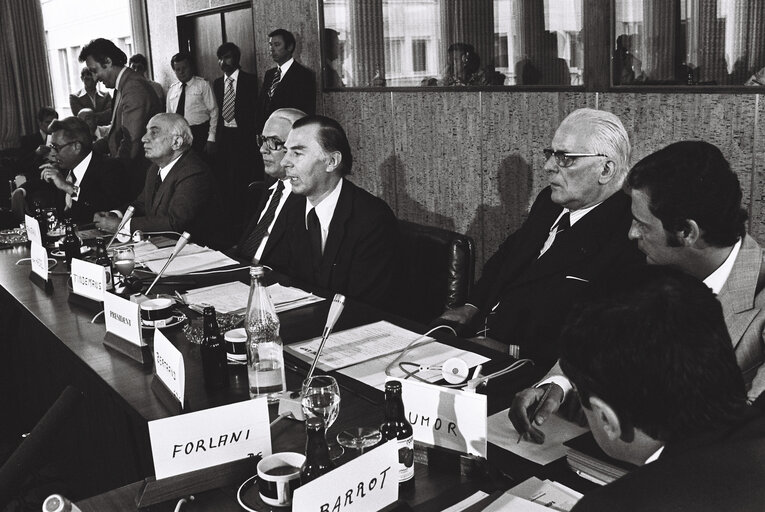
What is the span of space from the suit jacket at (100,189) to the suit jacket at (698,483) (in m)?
3.93

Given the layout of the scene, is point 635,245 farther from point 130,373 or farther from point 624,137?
point 130,373

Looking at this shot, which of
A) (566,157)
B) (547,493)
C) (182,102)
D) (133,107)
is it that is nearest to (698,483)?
(547,493)

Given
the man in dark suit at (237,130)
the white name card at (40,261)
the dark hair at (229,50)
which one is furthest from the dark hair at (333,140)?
the dark hair at (229,50)

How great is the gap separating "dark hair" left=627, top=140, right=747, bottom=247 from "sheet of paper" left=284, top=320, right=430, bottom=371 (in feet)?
2.19

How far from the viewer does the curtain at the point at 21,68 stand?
8.83 meters

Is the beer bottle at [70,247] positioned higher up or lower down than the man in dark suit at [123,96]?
lower down

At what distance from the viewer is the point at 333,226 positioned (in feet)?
8.98

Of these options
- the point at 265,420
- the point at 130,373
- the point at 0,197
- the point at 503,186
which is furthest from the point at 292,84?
the point at 265,420

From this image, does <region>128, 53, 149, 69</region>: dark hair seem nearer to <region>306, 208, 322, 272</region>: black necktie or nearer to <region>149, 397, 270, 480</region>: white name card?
<region>306, 208, 322, 272</region>: black necktie

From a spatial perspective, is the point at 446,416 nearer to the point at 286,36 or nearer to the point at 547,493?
the point at 547,493

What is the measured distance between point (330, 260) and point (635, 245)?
1040 millimetres

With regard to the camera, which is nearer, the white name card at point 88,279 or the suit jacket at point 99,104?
the white name card at point 88,279

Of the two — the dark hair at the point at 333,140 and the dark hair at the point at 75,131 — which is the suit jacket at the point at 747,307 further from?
the dark hair at the point at 75,131

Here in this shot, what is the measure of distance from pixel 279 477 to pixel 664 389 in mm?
590
